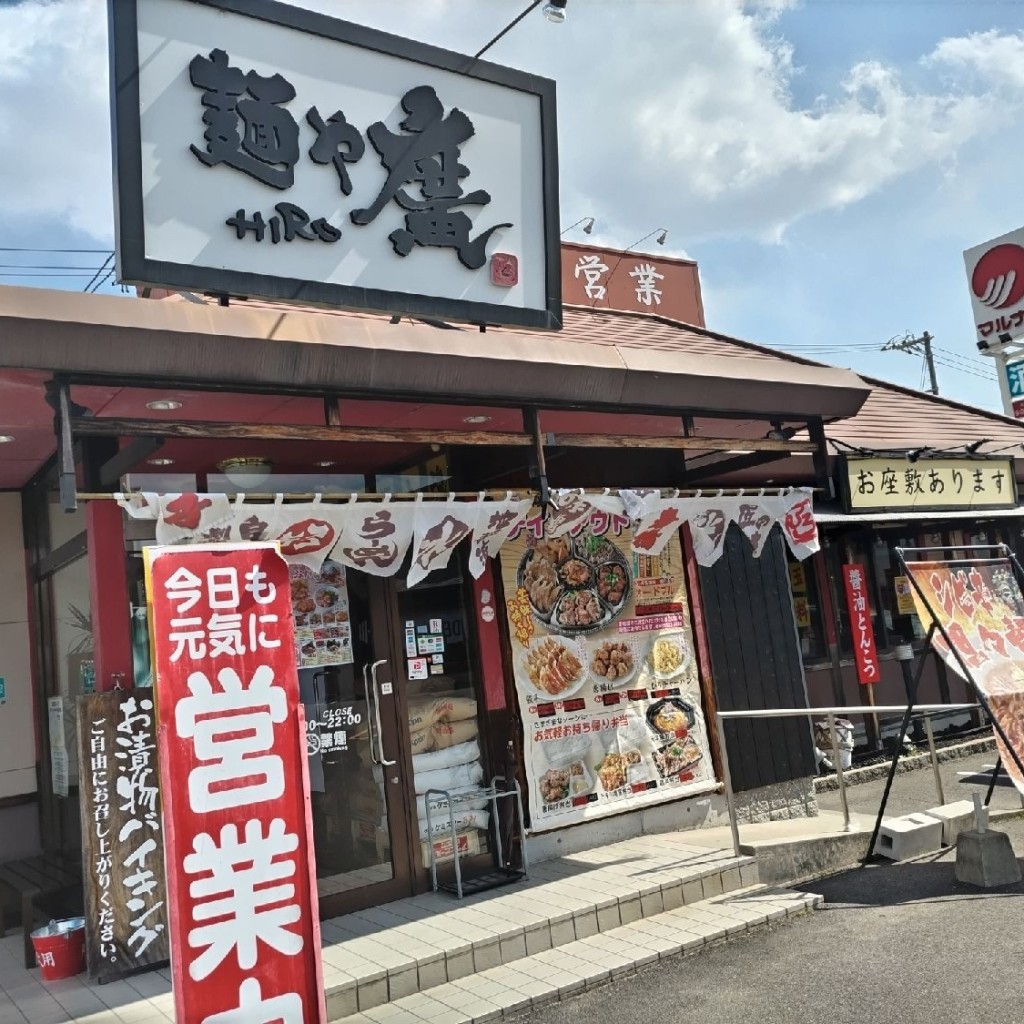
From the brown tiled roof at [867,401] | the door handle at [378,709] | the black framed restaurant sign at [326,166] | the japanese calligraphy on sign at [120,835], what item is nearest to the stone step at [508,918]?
the door handle at [378,709]

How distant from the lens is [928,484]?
10500mm

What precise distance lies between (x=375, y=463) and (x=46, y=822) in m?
4.02

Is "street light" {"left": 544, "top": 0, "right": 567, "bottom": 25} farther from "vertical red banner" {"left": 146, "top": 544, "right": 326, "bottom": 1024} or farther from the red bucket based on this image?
the red bucket

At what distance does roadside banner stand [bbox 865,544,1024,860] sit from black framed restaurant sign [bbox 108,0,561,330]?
137 inches

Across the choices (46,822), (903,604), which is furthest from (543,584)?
(903,604)

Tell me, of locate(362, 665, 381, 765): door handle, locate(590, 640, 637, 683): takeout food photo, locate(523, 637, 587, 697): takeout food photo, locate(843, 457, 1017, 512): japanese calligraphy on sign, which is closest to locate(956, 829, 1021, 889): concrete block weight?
locate(590, 640, 637, 683): takeout food photo

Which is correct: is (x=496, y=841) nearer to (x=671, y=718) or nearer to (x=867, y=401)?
(x=671, y=718)

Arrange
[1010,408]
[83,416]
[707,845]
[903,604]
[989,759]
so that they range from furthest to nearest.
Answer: [1010,408], [903,604], [989,759], [707,845], [83,416]

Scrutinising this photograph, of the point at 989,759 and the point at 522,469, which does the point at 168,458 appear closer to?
the point at 522,469

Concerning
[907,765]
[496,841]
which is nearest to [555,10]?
[496,841]

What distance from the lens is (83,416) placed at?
505 cm

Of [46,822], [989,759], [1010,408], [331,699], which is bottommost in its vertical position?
[989,759]

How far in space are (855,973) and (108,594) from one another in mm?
5032

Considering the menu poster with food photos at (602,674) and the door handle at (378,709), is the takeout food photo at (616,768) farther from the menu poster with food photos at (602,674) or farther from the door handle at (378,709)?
the door handle at (378,709)
